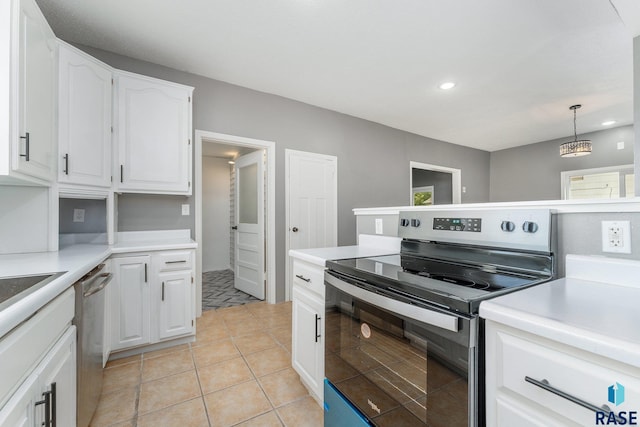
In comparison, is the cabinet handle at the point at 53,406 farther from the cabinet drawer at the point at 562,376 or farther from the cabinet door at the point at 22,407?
the cabinet drawer at the point at 562,376

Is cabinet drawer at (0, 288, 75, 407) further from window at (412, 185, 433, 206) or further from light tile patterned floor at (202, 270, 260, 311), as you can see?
window at (412, 185, 433, 206)

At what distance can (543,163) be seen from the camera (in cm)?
573

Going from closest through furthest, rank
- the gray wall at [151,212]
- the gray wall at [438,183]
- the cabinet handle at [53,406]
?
the cabinet handle at [53,406] < the gray wall at [151,212] < the gray wall at [438,183]

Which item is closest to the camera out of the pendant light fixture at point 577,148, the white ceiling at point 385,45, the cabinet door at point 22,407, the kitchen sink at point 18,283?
the cabinet door at point 22,407

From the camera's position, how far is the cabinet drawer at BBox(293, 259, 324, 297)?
1507 millimetres

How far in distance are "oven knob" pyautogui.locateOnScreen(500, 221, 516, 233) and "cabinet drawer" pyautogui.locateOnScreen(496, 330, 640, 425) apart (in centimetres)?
64

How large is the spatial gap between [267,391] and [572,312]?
5.63 feet

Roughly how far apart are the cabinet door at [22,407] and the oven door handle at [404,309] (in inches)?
41.5

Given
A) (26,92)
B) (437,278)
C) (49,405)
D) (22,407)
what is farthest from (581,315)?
(26,92)

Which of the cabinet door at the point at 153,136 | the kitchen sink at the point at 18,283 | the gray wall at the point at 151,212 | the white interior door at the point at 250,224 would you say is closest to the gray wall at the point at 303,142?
the gray wall at the point at 151,212

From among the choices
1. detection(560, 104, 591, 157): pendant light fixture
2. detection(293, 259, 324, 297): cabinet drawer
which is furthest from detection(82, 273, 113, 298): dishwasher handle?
detection(560, 104, 591, 157): pendant light fixture

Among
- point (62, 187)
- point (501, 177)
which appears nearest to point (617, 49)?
point (501, 177)

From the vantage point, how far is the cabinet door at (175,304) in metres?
2.24

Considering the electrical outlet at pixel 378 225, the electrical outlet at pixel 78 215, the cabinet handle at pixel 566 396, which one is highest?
the electrical outlet at pixel 78 215
